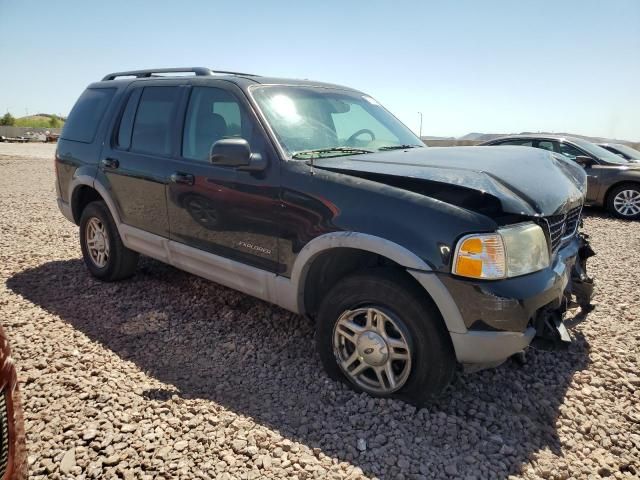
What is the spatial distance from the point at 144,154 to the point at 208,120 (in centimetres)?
76

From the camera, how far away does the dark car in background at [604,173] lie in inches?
358

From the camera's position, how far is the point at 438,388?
106 inches

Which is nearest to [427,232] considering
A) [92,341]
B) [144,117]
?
[92,341]

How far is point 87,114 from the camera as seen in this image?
4.85 meters

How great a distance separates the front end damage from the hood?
41cm

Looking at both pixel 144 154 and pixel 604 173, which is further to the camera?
pixel 604 173

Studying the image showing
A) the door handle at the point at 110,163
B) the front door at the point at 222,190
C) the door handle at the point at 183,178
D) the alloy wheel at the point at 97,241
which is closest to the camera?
the front door at the point at 222,190

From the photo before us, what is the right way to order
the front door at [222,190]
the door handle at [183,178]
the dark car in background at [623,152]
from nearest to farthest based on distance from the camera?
the front door at [222,190] < the door handle at [183,178] < the dark car in background at [623,152]

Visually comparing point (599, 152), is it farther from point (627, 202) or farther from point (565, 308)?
point (565, 308)

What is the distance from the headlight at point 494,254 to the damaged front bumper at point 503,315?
47 millimetres

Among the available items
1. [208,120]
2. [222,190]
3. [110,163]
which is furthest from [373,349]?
[110,163]

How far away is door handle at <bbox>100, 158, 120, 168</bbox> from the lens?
4.37 m

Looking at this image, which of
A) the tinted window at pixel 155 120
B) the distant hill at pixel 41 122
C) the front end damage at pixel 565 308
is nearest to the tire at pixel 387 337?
the front end damage at pixel 565 308

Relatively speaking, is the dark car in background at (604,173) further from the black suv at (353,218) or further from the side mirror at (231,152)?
the side mirror at (231,152)
